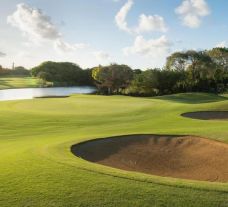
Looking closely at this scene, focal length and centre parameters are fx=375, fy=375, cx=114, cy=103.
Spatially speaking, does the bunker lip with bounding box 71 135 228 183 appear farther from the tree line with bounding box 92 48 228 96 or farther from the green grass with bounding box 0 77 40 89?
the green grass with bounding box 0 77 40 89

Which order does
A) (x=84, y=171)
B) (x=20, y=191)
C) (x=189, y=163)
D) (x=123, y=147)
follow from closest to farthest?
(x=20, y=191), (x=84, y=171), (x=189, y=163), (x=123, y=147)

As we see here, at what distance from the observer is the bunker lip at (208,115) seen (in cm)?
2761

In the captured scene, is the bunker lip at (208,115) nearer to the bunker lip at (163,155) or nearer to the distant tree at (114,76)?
the bunker lip at (163,155)

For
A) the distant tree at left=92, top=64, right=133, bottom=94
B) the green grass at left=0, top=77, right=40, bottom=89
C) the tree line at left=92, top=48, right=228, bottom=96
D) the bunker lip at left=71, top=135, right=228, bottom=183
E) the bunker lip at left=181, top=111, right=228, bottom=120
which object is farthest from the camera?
the green grass at left=0, top=77, right=40, bottom=89

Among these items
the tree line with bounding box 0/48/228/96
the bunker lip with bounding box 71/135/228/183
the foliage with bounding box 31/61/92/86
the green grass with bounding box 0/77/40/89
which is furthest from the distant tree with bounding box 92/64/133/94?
the bunker lip with bounding box 71/135/228/183

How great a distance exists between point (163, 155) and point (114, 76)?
67873 millimetres

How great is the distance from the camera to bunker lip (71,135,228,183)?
12857mm

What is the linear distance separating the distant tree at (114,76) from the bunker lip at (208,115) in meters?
52.5

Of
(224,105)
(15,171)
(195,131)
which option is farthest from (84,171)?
(224,105)

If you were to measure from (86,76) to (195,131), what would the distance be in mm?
126516

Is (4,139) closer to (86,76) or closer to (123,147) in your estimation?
(123,147)

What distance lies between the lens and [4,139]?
18516 millimetres

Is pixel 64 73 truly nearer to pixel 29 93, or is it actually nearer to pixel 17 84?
pixel 17 84

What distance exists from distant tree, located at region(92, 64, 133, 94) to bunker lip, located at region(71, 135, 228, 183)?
65.3m
